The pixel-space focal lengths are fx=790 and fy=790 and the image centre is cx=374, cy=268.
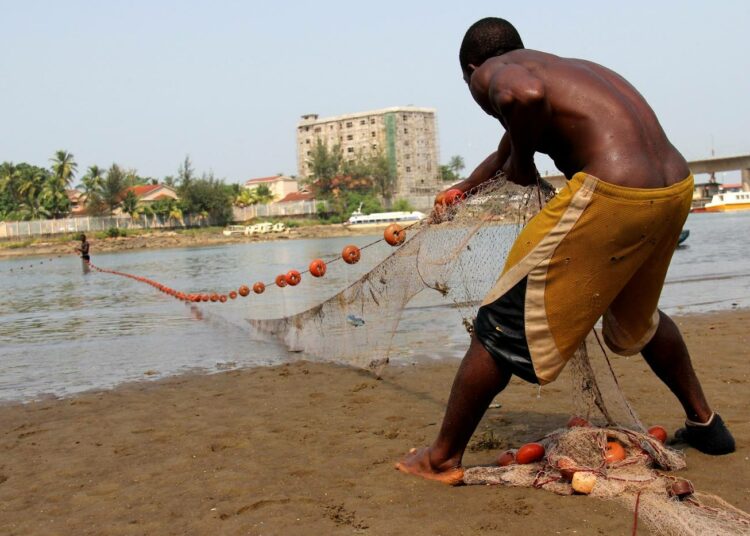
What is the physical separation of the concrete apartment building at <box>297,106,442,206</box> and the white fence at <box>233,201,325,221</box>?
2148cm

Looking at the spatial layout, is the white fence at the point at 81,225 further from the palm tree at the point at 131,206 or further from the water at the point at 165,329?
the water at the point at 165,329

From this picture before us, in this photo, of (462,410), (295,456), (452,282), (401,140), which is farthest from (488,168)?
(401,140)

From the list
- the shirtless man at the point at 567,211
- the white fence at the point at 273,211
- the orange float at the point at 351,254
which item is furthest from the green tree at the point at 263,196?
the shirtless man at the point at 567,211

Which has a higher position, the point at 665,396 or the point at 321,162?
the point at 321,162

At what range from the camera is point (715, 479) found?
343cm

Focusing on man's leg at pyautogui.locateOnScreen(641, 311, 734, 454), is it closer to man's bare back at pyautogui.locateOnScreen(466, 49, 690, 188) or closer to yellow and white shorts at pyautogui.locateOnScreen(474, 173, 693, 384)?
yellow and white shorts at pyautogui.locateOnScreen(474, 173, 693, 384)

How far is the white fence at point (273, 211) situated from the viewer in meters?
95.9

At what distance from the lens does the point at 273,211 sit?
9669 centimetres

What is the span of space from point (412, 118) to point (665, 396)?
12036 cm

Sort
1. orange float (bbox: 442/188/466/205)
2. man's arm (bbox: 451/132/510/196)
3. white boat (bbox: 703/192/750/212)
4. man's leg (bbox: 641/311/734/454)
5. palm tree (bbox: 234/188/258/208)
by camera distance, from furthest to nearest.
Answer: palm tree (bbox: 234/188/258/208)
white boat (bbox: 703/192/750/212)
orange float (bbox: 442/188/466/205)
man's arm (bbox: 451/132/510/196)
man's leg (bbox: 641/311/734/454)

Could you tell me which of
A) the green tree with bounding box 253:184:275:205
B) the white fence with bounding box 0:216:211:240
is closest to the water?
the white fence with bounding box 0:216:211:240

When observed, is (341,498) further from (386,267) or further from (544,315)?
(386,267)

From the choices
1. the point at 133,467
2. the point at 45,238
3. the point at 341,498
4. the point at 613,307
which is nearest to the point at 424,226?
the point at 613,307

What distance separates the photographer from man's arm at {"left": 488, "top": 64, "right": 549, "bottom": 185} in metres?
3.02
